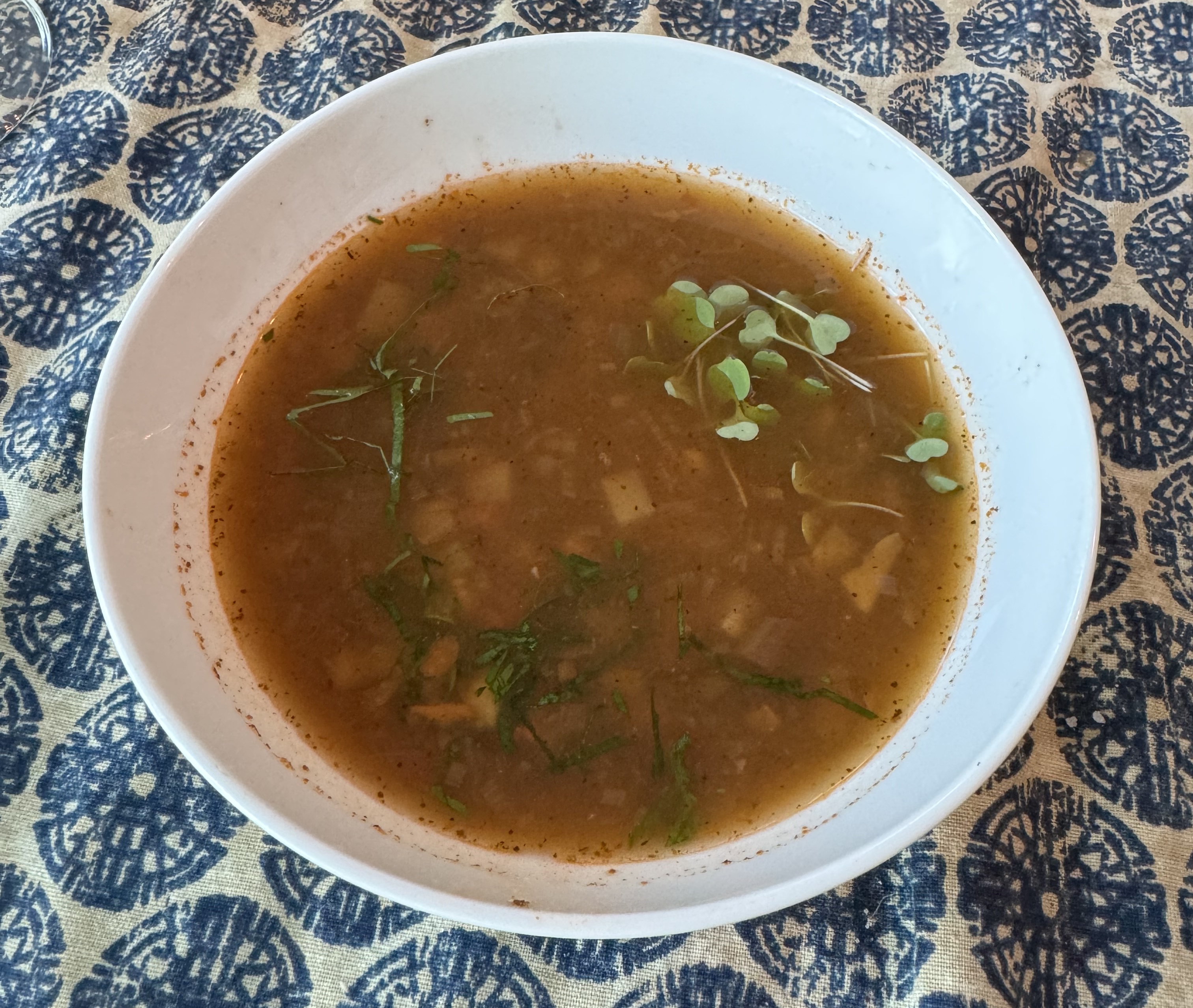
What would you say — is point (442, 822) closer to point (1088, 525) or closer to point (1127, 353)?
point (1088, 525)

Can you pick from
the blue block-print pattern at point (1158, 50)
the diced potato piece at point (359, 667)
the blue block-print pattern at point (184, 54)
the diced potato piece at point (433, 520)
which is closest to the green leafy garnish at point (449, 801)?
the diced potato piece at point (359, 667)

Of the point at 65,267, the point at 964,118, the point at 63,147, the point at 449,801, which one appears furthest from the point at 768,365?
the point at 63,147

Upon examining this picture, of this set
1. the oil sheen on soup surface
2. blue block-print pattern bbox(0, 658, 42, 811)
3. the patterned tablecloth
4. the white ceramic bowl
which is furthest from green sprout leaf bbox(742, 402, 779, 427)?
blue block-print pattern bbox(0, 658, 42, 811)

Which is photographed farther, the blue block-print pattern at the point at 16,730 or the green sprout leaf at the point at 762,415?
the green sprout leaf at the point at 762,415

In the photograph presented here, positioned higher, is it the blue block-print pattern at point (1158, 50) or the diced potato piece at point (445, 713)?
the blue block-print pattern at point (1158, 50)

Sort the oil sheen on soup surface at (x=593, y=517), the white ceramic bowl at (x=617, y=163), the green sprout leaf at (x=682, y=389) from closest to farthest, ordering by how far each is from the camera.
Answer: the white ceramic bowl at (x=617, y=163)
the oil sheen on soup surface at (x=593, y=517)
the green sprout leaf at (x=682, y=389)

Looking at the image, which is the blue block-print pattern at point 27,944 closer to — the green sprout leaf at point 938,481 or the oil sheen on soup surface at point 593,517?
the oil sheen on soup surface at point 593,517

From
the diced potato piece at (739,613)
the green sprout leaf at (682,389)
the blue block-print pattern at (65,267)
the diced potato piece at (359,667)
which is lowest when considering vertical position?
the diced potato piece at (359,667)

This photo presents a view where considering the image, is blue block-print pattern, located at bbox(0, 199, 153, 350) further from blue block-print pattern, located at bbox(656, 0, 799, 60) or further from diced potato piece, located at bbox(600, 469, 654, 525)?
blue block-print pattern, located at bbox(656, 0, 799, 60)

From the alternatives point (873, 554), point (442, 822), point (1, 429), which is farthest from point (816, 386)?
point (1, 429)
